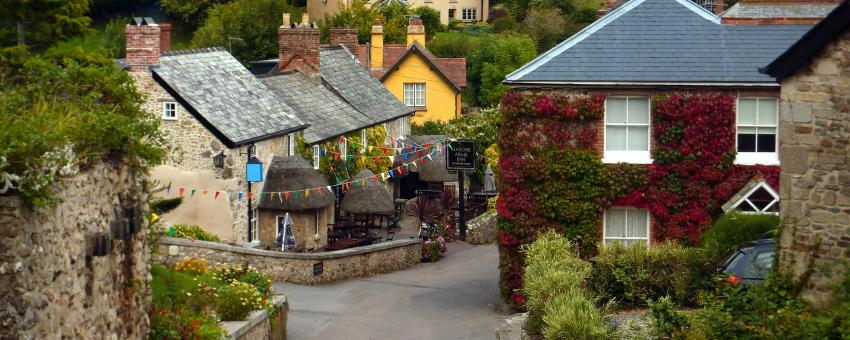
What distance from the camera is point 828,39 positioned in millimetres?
15273

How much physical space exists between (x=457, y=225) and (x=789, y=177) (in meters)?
31.3

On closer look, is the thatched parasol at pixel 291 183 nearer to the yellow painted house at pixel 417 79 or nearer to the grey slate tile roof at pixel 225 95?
the grey slate tile roof at pixel 225 95

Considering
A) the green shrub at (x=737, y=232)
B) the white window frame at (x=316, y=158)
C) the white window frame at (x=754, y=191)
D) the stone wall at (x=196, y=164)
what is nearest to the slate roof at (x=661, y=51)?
the white window frame at (x=754, y=191)

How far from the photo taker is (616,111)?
29312 millimetres

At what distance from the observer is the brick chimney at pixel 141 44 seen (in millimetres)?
34594

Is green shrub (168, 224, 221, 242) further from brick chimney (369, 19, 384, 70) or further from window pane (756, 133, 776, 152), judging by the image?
brick chimney (369, 19, 384, 70)

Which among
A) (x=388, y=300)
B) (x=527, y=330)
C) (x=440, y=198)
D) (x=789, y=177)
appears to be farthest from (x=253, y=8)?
(x=789, y=177)

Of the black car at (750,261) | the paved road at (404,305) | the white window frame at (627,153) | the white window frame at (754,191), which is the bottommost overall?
the paved road at (404,305)

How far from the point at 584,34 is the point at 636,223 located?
4.49 m

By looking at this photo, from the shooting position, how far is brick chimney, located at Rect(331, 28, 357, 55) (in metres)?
58.3

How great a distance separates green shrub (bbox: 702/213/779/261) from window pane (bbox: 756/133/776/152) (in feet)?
13.2

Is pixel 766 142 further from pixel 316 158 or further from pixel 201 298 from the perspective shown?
pixel 316 158

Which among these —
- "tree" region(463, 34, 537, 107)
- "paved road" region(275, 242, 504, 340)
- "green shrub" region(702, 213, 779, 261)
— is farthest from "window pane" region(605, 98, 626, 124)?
"tree" region(463, 34, 537, 107)

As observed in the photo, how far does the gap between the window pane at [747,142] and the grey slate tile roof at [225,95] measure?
1340 centimetres
